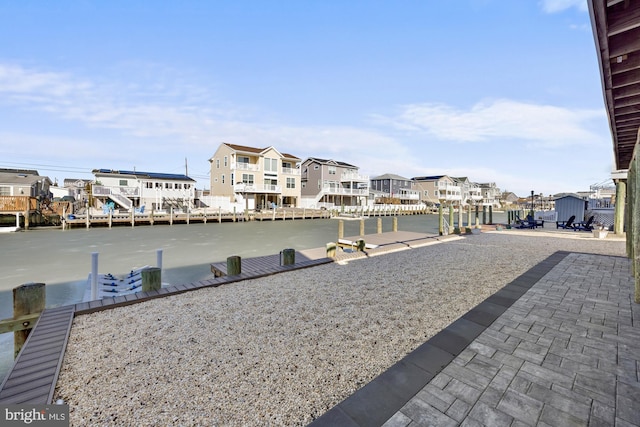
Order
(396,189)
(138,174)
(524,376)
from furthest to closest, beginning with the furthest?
(396,189) < (138,174) < (524,376)

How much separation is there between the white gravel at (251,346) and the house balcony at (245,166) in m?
36.8

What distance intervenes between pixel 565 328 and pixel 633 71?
3.96 metres

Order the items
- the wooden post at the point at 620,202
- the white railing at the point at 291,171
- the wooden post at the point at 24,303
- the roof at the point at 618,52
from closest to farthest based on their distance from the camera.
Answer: the roof at the point at 618,52, the wooden post at the point at 24,303, the wooden post at the point at 620,202, the white railing at the point at 291,171

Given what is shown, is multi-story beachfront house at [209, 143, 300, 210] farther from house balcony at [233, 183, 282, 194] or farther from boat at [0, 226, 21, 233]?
boat at [0, 226, 21, 233]

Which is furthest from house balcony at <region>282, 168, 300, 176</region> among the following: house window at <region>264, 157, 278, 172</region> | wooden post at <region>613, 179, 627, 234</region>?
wooden post at <region>613, 179, 627, 234</region>

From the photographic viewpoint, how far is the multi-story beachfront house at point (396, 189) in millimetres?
68000

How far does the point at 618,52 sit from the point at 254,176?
42.7 m

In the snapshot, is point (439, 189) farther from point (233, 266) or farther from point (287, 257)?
point (233, 266)

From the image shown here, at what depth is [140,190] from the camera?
38.2 metres

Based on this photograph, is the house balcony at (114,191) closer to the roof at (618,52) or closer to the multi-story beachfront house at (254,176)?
the multi-story beachfront house at (254,176)

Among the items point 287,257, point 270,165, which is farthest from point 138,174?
point 287,257

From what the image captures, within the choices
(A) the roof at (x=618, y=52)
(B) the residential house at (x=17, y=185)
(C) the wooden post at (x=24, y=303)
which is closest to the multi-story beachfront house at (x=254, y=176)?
(B) the residential house at (x=17, y=185)

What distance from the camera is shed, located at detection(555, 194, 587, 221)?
25234 millimetres

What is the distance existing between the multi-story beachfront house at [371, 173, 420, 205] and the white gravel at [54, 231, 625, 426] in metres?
61.5
